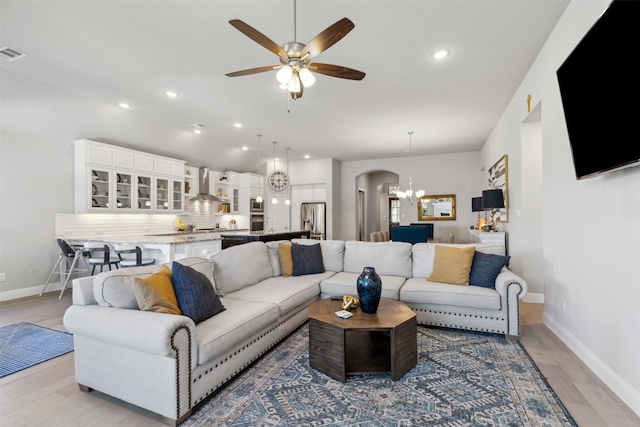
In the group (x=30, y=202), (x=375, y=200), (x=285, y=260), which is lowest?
(x=285, y=260)

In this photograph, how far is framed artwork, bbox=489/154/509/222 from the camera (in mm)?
4656

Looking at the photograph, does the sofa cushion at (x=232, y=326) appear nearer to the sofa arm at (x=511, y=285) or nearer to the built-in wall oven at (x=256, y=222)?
the sofa arm at (x=511, y=285)

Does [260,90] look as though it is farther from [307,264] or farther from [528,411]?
[528,411]

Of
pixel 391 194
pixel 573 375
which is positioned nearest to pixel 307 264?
pixel 573 375

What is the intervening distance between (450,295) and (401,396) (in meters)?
1.37

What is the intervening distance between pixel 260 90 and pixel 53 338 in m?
3.67

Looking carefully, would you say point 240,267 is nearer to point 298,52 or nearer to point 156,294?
point 156,294

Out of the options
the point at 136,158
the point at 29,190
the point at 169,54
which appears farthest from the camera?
the point at 136,158

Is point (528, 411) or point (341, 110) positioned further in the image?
point (341, 110)

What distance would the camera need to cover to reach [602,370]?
219 cm

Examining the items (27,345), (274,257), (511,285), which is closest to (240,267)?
Result: (274,257)

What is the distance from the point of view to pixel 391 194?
1259cm

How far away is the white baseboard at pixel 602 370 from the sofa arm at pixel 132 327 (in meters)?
2.71

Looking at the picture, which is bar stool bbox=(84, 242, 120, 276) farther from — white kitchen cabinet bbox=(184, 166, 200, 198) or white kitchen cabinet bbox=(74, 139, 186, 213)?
white kitchen cabinet bbox=(184, 166, 200, 198)
